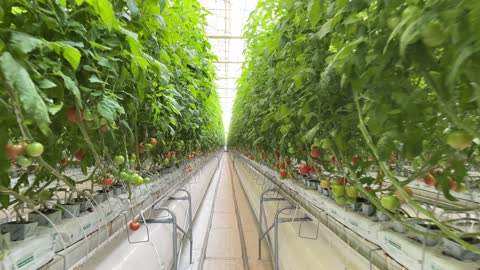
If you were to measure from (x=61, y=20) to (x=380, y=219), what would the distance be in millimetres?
1596

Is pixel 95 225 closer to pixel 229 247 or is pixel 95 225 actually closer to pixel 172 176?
pixel 172 176

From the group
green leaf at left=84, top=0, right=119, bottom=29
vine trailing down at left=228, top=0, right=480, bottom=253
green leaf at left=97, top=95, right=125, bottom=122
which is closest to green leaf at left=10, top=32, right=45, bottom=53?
green leaf at left=84, top=0, right=119, bottom=29

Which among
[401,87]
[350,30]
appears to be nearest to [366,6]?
[350,30]

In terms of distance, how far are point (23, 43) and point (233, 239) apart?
15.8 ft

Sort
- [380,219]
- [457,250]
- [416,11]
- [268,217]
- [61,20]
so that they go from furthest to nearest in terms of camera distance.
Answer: [268,217]
[380,219]
[457,250]
[61,20]
[416,11]

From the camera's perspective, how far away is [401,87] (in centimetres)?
85

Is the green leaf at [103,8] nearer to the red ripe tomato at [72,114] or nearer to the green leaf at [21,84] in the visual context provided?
the green leaf at [21,84]

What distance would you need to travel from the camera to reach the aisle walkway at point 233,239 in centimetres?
417

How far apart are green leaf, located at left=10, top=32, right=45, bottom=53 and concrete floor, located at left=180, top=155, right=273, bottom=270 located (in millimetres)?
3613

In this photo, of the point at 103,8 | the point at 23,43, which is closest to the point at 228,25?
the point at 103,8

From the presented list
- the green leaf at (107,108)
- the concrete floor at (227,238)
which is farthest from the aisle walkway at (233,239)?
the green leaf at (107,108)

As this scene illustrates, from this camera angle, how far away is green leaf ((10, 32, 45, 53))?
70 cm

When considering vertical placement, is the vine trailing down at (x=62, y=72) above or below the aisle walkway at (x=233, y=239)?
above

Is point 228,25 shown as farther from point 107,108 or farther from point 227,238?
point 107,108
